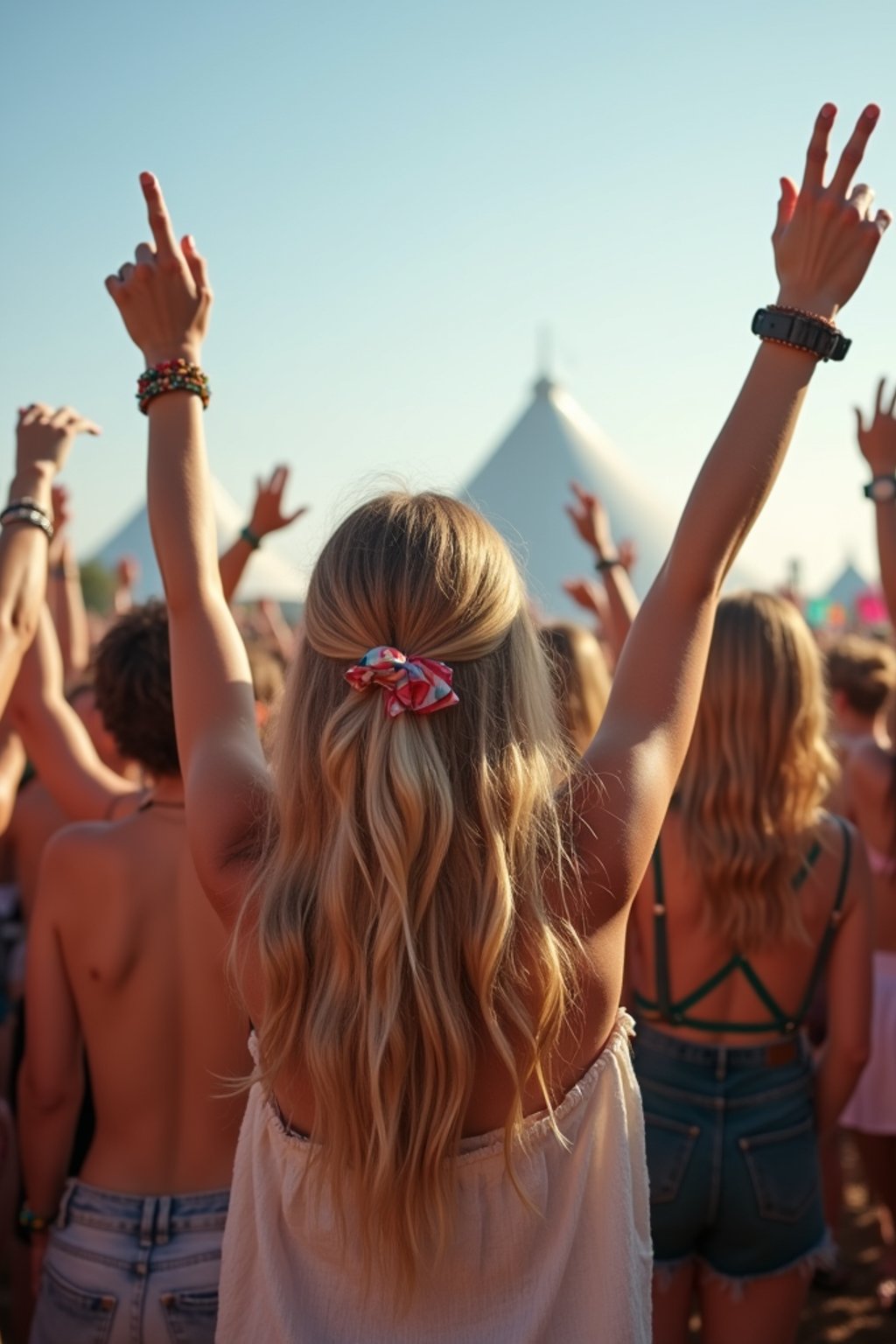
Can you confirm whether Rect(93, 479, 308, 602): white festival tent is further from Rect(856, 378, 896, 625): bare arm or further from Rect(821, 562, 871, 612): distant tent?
Rect(821, 562, 871, 612): distant tent

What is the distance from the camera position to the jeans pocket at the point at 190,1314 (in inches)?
81.0

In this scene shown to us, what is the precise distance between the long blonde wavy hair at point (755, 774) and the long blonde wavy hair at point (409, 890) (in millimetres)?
1151

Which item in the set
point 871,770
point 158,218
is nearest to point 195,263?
point 158,218

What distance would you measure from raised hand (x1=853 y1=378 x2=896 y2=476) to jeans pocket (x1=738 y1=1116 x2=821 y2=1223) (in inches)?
66.7

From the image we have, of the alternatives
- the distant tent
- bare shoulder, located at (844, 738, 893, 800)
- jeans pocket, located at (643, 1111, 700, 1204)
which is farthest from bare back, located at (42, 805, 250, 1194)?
the distant tent

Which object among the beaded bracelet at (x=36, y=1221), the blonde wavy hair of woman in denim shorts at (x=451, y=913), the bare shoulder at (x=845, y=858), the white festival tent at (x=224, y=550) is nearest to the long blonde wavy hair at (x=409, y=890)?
the blonde wavy hair of woman in denim shorts at (x=451, y=913)

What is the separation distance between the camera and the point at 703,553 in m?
1.57

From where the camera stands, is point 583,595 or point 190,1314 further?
point 583,595

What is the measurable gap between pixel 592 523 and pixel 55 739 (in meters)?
1.75

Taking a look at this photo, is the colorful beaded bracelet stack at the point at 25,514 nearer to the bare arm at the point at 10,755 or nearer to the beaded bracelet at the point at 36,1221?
the bare arm at the point at 10,755

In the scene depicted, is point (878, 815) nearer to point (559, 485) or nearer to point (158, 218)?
point (158, 218)

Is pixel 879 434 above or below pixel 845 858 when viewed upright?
above

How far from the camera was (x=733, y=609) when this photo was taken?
8.93ft

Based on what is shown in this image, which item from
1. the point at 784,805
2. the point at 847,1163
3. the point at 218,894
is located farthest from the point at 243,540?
the point at 847,1163
